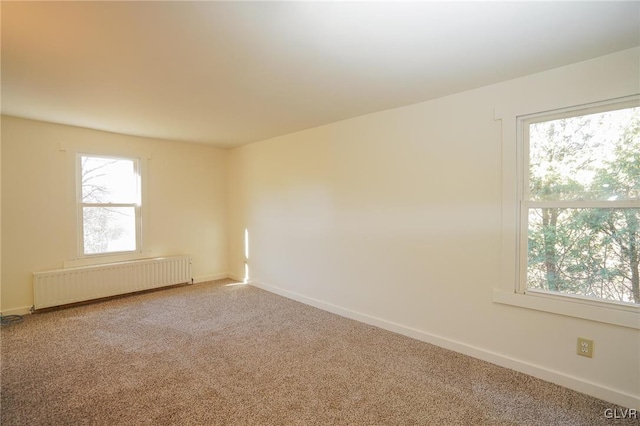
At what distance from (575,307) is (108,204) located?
5.32 meters

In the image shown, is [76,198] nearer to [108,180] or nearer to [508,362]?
[108,180]

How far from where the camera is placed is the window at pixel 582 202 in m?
2.01

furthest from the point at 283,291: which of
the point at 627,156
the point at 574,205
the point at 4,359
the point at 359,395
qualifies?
the point at 627,156

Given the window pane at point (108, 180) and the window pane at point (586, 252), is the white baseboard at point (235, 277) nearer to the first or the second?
the window pane at point (108, 180)

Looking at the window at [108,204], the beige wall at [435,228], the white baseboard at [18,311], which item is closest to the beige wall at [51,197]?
the white baseboard at [18,311]

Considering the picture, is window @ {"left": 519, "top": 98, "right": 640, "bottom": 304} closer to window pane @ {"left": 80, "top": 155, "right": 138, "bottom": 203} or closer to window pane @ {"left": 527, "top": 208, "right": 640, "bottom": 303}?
window pane @ {"left": 527, "top": 208, "right": 640, "bottom": 303}

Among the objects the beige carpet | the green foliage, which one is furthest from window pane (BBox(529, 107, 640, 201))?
the beige carpet

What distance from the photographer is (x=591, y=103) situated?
2.07 m

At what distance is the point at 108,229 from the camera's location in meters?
4.20

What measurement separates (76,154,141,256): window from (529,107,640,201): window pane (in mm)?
4972

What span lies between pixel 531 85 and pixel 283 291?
372cm

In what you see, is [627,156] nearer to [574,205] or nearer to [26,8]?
[574,205]

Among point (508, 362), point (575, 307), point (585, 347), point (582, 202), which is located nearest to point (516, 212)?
point (582, 202)

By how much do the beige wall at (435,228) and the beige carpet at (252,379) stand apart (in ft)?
0.75
